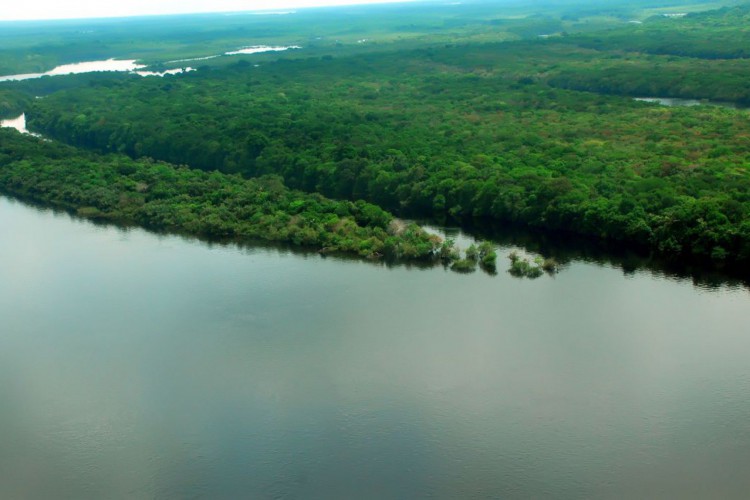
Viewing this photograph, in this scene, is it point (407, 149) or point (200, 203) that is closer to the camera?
point (200, 203)

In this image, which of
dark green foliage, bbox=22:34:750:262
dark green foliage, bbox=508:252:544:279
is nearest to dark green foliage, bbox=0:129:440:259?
dark green foliage, bbox=22:34:750:262

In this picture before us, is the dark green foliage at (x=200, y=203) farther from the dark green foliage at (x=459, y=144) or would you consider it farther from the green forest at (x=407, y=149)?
the dark green foliage at (x=459, y=144)

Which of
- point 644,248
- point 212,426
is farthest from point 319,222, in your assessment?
point 212,426

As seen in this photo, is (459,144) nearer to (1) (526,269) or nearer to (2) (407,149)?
(2) (407,149)

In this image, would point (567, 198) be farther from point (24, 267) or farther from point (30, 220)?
point (30, 220)

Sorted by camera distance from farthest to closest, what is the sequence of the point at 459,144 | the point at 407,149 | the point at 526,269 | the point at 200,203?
the point at 459,144 → the point at 407,149 → the point at 200,203 → the point at 526,269

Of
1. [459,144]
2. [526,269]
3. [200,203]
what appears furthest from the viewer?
[459,144]

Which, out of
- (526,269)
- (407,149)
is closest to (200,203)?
(407,149)

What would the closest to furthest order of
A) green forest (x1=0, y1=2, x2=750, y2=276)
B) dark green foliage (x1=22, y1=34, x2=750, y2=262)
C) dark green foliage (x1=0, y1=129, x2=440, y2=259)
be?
dark green foliage (x1=22, y1=34, x2=750, y2=262) → dark green foliage (x1=0, y1=129, x2=440, y2=259) → green forest (x1=0, y1=2, x2=750, y2=276)

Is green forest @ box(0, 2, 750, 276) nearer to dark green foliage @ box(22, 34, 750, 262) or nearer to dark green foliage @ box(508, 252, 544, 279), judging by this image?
dark green foliage @ box(22, 34, 750, 262)
